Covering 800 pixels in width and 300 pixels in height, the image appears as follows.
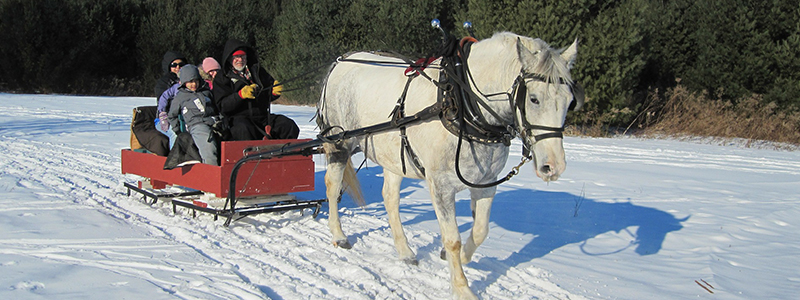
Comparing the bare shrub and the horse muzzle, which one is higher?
the horse muzzle

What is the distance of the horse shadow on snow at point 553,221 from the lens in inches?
208

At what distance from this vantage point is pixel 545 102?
348 cm

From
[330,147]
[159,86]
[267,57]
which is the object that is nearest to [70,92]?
[267,57]

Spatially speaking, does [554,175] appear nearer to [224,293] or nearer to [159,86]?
[224,293]

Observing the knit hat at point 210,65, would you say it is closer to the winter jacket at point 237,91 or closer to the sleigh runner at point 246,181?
the winter jacket at point 237,91

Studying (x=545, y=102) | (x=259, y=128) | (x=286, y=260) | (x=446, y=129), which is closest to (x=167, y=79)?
(x=259, y=128)

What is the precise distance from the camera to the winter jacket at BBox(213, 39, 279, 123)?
6.30 m

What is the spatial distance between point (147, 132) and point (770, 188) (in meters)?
8.18

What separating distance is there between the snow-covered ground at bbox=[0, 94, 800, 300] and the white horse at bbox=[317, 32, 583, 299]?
1.51 ft

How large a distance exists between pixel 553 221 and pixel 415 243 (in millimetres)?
1766

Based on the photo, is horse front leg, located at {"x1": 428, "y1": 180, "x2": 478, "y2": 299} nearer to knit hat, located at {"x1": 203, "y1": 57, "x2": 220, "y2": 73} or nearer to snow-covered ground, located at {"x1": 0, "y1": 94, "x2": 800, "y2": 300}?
snow-covered ground, located at {"x1": 0, "y1": 94, "x2": 800, "y2": 300}

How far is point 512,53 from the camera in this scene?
3750 millimetres

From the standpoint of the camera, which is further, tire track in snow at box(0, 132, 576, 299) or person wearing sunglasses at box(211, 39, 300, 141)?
person wearing sunglasses at box(211, 39, 300, 141)

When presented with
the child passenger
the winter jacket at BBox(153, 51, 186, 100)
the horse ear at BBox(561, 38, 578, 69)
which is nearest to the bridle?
the horse ear at BBox(561, 38, 578, 69)
